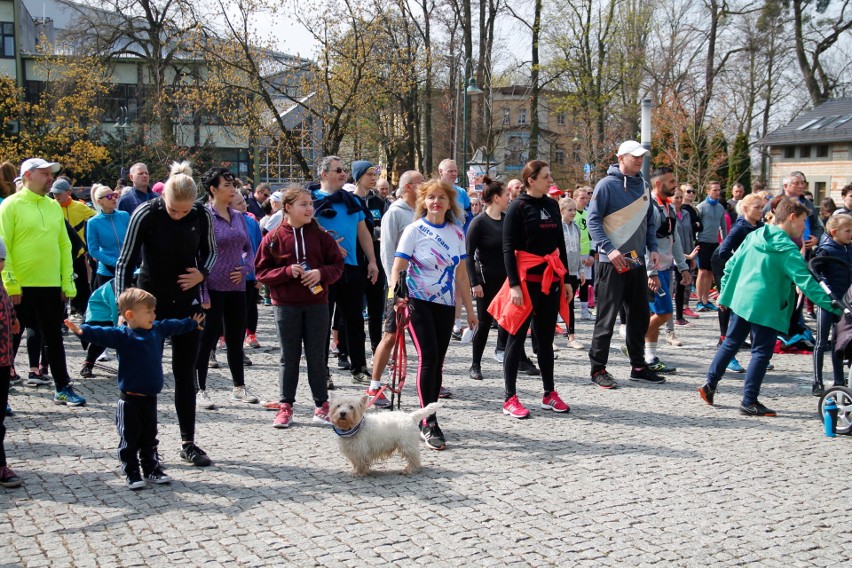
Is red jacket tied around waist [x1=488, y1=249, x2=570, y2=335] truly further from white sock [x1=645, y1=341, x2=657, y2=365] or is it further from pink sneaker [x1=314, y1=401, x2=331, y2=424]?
white sock [x1=645, y1=341, x2=657, y2=365]

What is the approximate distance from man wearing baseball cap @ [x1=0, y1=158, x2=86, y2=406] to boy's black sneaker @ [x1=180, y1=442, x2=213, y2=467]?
2.24 metres

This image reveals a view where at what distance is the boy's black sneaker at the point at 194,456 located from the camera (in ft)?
19.2

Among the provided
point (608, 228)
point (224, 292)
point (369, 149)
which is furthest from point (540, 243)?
point (369, 149)

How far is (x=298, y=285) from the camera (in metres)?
6.88

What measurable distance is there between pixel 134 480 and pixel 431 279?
96.4 inches

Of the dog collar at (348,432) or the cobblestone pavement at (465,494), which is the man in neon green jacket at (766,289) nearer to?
the cobblestone pavement at (465,494)

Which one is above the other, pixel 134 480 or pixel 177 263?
pixel 177 263

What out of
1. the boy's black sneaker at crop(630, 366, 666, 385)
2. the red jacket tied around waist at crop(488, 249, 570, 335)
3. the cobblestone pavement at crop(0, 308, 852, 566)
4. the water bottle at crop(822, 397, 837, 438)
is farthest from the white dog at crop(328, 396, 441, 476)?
the boy's black sneaker at crop(630, 366, 666, 385)

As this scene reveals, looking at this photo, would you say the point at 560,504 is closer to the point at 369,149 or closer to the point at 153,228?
the point at 153,228

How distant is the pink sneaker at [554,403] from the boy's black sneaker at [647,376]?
1625 millimetres

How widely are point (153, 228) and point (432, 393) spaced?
7.51ft

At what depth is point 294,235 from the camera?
22.8ft

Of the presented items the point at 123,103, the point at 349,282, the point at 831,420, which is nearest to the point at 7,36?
the point at 123,103

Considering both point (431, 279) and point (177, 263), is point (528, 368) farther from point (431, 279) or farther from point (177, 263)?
point (177, 263)
